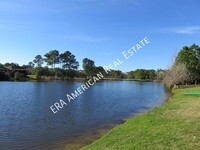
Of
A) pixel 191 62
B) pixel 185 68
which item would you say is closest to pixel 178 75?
pixel 185 68

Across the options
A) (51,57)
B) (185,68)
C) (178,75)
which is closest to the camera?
(178,75)

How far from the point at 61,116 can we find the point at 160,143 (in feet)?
55.0

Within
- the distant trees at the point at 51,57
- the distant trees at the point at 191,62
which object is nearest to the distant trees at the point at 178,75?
the distant trees at the point at 191,62

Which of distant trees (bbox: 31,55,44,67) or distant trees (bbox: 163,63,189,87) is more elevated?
distant trees (bbox: 31,55,44,67)

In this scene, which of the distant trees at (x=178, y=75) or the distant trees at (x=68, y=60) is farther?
the distant trees at (x=68, y=60)

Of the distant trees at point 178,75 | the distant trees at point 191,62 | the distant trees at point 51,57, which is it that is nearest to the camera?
the distant trees at point 178,75

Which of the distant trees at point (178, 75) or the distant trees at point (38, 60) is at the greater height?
the distant trees at point (38, 60)

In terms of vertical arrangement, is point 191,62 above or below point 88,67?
below

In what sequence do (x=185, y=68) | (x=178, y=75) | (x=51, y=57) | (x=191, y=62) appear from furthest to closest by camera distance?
1. (x=51, y=57)
2. (x=191, y=62)
3. (x=185, y=68)
4. (x=178, y=75)

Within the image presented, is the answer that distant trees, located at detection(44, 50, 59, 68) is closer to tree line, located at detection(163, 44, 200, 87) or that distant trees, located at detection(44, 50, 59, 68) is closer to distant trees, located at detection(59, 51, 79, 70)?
distant trees, located at detection(59, 51, 79, 70)

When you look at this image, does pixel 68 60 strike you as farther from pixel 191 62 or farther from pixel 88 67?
pixel 191 62

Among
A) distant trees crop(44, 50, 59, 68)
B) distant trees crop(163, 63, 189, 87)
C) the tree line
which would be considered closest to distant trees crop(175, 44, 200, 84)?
the tree line

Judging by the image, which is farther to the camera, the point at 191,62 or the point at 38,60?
the point at 38,60

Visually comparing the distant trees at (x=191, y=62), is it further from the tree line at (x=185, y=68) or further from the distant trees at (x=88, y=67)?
the distant trees at (x=88, y=67)
